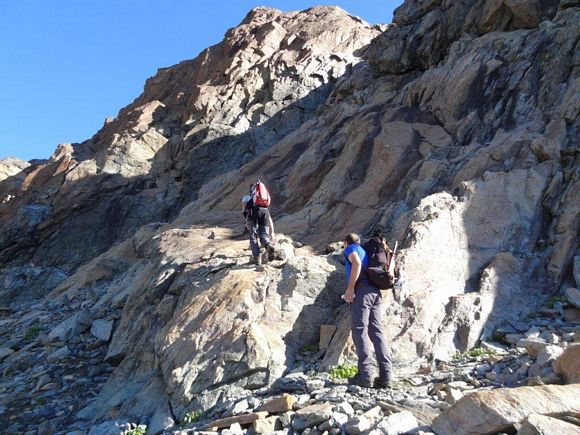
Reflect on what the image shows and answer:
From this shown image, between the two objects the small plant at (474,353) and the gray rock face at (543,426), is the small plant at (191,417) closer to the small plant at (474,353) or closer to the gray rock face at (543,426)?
the small plant at (474,353)

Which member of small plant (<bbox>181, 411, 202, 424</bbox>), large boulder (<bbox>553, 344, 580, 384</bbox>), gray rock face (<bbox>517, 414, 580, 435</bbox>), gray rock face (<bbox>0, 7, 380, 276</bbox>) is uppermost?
gray rock face (<bbox>0, 7, 380, 276</bbox>)

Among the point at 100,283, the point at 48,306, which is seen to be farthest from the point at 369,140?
the point at 48,306

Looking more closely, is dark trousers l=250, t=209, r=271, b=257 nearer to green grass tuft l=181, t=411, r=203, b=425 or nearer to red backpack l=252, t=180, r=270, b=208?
red backpack l=252, t=180, r=270, b=208

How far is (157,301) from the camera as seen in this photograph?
14.8 metres

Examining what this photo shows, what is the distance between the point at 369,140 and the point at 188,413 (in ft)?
40.6

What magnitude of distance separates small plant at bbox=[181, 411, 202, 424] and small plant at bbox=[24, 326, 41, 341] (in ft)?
39.3

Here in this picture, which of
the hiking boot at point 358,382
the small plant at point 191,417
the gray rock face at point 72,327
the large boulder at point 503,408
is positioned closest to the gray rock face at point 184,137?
the gray rock face at point 72,327

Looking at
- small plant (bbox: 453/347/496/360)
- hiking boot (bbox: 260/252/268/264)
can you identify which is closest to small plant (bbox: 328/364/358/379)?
small plant (bbox: 453/347/496/360)

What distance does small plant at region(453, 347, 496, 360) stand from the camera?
8.76m

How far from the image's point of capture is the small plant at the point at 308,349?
10.3 meters

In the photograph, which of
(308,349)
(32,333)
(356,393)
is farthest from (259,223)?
(32,333)

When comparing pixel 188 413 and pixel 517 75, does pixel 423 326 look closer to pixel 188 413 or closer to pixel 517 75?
pixel 188 413

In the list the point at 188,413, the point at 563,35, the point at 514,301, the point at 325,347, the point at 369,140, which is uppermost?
the point at 563,35

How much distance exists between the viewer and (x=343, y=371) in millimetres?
8789
